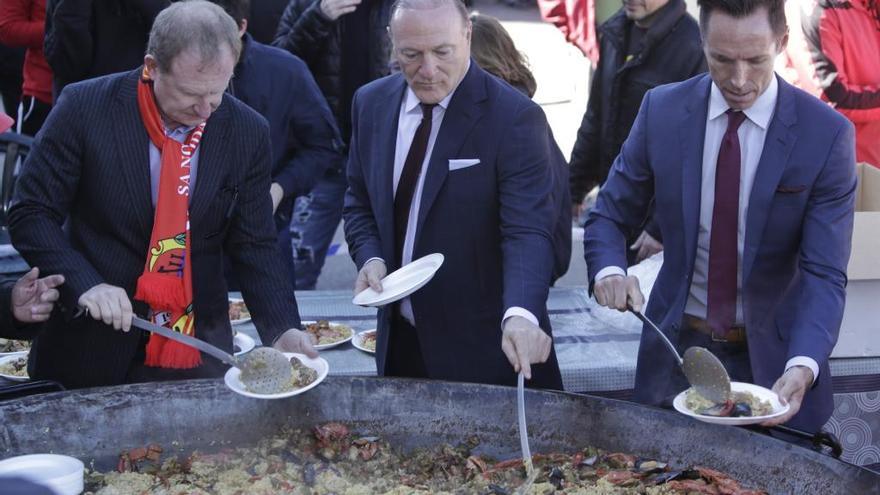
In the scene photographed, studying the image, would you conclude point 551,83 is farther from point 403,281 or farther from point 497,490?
point 497,490

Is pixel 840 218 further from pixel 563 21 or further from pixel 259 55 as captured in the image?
pixel 563 21

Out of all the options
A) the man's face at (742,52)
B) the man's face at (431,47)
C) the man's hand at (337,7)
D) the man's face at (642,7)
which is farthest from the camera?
the man's hand at (337,7)

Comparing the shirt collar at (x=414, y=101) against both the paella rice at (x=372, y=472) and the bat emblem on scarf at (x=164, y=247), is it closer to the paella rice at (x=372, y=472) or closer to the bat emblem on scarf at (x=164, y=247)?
the bat emblem on scarf at (x=164, y=247)

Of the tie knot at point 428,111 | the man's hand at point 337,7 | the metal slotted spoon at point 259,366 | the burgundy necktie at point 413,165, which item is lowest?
the metal slotted spoon at point 259,366

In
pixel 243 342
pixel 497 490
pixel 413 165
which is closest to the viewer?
pixel 497 490

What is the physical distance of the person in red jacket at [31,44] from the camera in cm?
464

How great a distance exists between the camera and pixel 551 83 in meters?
9.96

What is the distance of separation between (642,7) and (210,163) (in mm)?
2187

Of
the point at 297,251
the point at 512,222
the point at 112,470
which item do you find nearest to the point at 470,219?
the point at 512,222

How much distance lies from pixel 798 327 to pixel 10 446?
1714 mm

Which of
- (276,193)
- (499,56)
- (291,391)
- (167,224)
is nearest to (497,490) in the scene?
(291,391)

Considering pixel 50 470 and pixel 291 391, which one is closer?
pixel 50 470

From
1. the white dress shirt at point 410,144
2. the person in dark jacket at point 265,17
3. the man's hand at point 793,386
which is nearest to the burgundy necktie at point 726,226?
the man's hand at point 793,386

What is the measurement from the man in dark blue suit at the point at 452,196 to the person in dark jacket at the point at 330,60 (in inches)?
64.3
